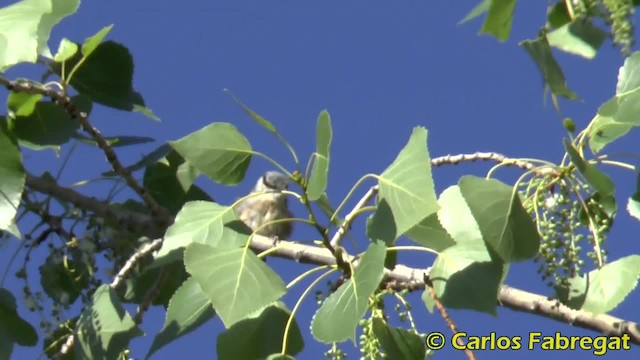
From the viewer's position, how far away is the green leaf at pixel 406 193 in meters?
2.27

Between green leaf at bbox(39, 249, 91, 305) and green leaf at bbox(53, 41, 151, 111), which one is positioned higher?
green leaf at bbox(53, 41, 151, 111)

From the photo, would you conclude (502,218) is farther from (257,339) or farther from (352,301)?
(257,339)

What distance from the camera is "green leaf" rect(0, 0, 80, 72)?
2494 mm

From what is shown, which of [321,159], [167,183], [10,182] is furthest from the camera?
[167,183]

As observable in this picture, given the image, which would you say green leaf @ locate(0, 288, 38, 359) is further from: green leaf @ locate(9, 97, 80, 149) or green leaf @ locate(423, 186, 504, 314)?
green leaf @ locate(423, 186, 504, 314)

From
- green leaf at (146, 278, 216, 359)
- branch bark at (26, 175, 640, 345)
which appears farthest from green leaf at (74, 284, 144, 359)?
branch bark at (26, 175, 640, 345)

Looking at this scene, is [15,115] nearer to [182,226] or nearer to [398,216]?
[182,226]

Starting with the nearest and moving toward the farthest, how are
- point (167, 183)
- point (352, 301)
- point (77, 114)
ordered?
point (352, 301) < point (77, 114) < point (167, 183)

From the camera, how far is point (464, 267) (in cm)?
237

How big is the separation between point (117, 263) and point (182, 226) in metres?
0.57

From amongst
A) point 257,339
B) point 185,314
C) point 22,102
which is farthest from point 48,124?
point 257,339

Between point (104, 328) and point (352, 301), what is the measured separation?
614mm

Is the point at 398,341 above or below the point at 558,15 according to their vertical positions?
below

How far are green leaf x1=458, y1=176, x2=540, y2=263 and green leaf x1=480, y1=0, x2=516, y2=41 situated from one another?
1.23ft
